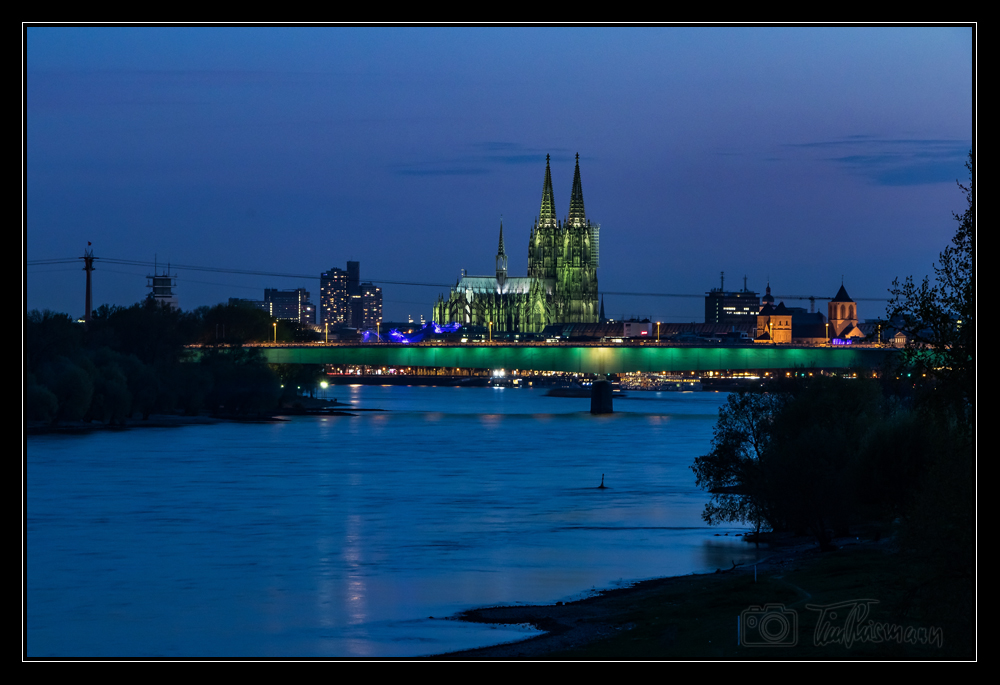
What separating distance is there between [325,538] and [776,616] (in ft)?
60.9

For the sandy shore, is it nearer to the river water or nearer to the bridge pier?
the river water

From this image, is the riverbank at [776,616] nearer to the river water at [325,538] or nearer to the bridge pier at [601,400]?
the river water at [325,538]

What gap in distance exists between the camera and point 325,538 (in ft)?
128

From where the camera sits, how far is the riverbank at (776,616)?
17.4m

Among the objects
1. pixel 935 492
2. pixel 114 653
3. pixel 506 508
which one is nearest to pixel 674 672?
pixel 935 492

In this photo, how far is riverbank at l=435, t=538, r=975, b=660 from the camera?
57.2 ft

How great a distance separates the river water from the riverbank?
1436mm

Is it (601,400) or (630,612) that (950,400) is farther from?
(601,400)

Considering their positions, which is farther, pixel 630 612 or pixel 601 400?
pixel 601 400

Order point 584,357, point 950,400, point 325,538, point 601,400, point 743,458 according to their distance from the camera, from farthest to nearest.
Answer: point 601,400, point 584,357, point 325,538, point 743,458, point 950,400

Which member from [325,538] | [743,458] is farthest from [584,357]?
[325,538]

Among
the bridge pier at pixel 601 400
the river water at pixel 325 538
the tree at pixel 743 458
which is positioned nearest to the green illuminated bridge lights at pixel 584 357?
the bridge pier at pixel 601 400
